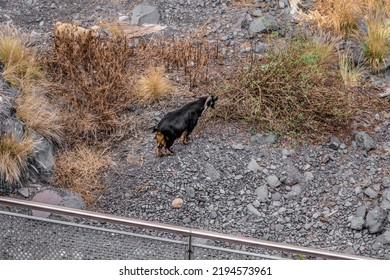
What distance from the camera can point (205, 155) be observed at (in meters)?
7.58

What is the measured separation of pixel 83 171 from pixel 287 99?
2.26 meters

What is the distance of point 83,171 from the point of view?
739 centimetres

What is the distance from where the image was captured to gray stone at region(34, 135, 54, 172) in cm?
731

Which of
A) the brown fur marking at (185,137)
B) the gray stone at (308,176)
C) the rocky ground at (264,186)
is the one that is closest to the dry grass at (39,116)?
the rocky ground at (264,186)

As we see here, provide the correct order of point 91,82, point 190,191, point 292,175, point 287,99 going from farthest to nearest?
1. point 91,82
2. point 287,99
3. point 292,175
4. point 190,191

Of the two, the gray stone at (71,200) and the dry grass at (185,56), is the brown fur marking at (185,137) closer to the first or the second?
the dry grass at (185,56)

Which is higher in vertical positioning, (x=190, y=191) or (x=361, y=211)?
(x=190, y=191)

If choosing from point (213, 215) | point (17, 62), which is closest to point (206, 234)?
point (213, 215)

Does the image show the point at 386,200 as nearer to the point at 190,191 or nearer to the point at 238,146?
the point at 238,146

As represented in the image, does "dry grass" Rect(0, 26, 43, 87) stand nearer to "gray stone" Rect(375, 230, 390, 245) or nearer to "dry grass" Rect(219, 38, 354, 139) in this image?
"dry grass" Rect(219, 38, 354, 139)

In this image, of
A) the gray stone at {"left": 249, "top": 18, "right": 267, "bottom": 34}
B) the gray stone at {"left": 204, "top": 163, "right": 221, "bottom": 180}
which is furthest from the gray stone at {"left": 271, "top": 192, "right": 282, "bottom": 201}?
the gray stone at {"left": 249, "top": 18, "right": 267, "bottom": 34}

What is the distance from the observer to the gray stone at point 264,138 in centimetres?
780

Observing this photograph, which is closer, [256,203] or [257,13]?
[256,203]

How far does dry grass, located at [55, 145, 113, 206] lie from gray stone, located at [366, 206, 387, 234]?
2.53 metres
